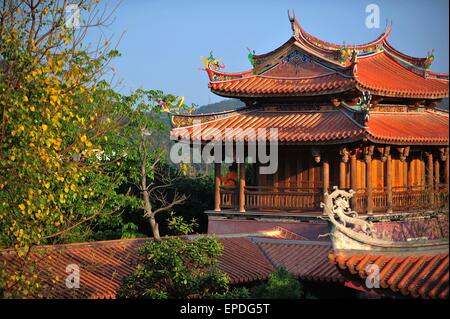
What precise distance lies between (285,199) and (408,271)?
1093 centimetres

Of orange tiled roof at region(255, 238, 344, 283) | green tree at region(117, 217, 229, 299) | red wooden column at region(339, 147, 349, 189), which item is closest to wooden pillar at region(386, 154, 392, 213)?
red wooden column at region(339, 147, 349, 189)

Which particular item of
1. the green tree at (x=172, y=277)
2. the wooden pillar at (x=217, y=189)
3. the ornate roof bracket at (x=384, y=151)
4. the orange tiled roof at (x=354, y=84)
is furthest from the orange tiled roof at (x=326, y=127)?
the green tree at (x=172, y=277)

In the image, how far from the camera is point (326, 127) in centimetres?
2198

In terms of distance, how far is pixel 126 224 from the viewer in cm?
2486

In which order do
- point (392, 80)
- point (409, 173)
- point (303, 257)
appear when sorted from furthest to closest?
point (409, 173) → point (392, 80) → point (303, 257)

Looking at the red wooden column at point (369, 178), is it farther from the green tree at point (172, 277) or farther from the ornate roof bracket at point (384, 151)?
the green tree at point (172, 277)

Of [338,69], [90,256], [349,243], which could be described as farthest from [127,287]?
[338,69]

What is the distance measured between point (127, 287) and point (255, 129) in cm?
880

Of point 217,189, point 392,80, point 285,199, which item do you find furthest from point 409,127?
point 217,189

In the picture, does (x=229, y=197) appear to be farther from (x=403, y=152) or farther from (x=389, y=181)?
(x=403, y=152)

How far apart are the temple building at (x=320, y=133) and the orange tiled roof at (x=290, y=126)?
0.09 ft

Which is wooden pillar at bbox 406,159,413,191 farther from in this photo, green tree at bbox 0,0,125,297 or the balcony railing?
green tree at bbox 0,0,125,297
